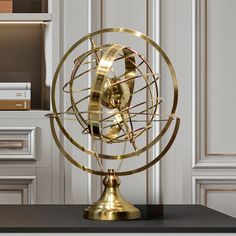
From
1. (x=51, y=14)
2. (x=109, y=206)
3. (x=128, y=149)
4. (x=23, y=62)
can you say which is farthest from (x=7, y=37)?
(x=109, y=206)

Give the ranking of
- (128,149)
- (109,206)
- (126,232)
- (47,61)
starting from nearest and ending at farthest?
(126,232) → (109,206) → (128,149) → (47,61)

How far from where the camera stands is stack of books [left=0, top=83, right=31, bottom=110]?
222 cm

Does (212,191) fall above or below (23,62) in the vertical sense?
below

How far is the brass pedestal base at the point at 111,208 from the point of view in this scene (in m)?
1.41

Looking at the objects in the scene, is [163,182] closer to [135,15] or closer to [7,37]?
[135,15]

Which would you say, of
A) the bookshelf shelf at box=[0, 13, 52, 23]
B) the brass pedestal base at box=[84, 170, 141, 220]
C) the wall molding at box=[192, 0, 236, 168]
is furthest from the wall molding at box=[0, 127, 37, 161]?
the brass pedestal base at box=[84, 170, 141, 220]

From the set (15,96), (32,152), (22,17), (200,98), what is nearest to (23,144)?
(32,152)

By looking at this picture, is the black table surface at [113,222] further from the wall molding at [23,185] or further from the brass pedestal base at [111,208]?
the wall molding at [23,185]

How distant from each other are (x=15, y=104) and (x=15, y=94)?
0.11 ft

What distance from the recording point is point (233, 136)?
231cm

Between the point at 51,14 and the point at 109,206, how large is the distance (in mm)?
989

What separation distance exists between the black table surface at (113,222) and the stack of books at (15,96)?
0.62 metres

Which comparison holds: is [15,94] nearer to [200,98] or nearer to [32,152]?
[32,152]

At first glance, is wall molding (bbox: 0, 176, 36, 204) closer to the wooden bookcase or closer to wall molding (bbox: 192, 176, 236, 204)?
the wooden bookcase
